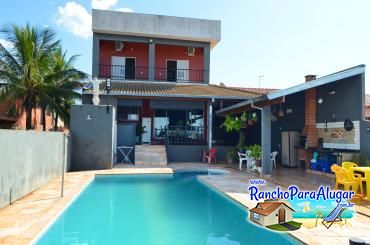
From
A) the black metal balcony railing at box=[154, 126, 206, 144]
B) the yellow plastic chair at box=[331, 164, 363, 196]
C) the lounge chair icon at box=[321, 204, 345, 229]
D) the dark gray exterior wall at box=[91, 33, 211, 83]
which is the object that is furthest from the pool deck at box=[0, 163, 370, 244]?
the dark gray exterior wall at box=[91, 33, 211, 83]

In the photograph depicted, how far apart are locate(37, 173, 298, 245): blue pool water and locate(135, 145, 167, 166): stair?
6.05 metres

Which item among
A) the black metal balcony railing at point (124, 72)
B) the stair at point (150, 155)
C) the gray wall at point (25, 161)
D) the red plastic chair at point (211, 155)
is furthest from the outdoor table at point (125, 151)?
the black metal balcony railing at point (124, 72)

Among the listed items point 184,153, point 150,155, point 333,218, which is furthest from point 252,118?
point 333,218

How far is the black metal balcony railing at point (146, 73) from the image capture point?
864 inches

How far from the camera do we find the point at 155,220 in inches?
282

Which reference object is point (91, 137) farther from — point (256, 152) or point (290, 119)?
point (290, 119)

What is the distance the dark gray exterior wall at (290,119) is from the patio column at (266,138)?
390 centimetres

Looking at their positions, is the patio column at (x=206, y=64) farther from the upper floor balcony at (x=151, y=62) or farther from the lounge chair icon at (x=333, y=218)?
the lounge chair icon at (x=333, y=218)

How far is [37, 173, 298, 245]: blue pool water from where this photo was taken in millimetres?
5855

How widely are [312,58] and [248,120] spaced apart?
5110mm

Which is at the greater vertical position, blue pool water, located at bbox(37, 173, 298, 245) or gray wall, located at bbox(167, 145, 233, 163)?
gray wall, located at bbox(167, 145, 233, 163)

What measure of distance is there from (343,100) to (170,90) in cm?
1000

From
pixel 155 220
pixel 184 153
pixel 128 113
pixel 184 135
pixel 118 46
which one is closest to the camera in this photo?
pixel 155 220

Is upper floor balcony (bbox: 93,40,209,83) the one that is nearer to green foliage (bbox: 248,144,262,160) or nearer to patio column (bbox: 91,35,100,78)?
patio column (bbox: 91,35,100,78)
